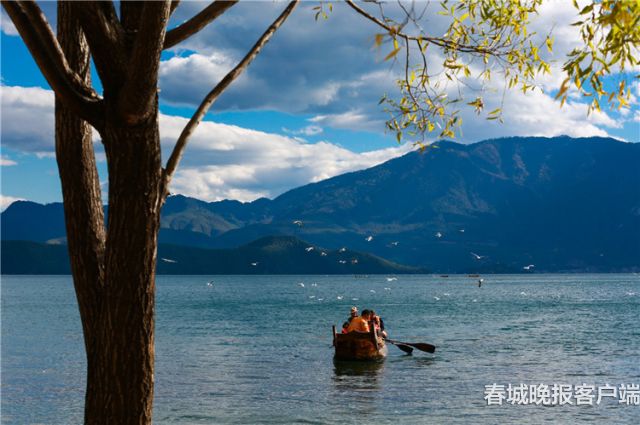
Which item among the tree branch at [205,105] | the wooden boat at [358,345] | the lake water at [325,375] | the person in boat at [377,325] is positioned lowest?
the lake water at [325,375]

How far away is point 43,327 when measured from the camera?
69.4 meters

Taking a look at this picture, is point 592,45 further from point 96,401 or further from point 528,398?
point 528,398

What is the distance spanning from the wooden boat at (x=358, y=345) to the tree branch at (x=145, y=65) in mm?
31897

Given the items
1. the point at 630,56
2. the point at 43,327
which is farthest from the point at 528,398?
the point at 43,327

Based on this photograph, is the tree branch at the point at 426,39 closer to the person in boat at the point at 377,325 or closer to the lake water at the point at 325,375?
the lake water at the point at 325,375

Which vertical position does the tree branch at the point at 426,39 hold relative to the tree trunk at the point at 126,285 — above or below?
above

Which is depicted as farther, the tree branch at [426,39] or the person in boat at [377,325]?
the person in boat at [377,325]

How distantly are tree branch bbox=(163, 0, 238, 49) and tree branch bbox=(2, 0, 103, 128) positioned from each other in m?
0.82

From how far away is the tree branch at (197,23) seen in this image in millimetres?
5785

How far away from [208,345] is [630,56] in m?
46.6

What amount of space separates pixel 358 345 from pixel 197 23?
104 ft

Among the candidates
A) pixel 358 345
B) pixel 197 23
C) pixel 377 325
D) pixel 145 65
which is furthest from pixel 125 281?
pixel 377 325

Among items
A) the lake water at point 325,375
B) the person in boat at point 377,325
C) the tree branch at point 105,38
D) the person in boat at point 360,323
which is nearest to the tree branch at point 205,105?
the tree branch at point 105,38

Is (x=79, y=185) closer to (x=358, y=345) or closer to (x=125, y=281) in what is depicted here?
(x=125, y=281)
